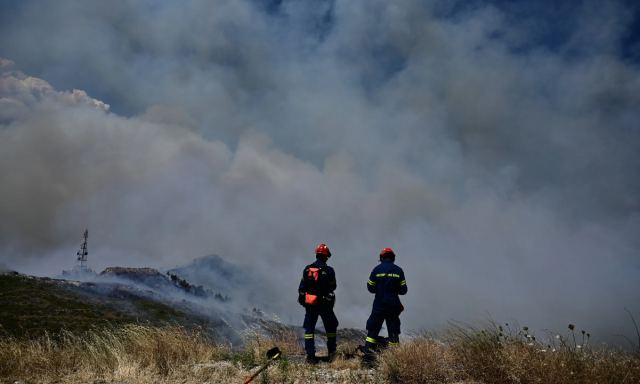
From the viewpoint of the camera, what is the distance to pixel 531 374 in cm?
595

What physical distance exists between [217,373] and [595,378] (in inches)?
208

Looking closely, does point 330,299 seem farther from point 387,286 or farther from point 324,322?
point 387,286

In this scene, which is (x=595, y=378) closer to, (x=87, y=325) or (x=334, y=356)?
(x=334, y=356)

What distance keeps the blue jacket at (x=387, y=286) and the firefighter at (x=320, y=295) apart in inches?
35.3

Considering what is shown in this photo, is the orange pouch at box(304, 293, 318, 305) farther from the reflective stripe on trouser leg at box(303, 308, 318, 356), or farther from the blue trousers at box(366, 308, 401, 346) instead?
the blue trousers at box(366, 308, 401, 346)

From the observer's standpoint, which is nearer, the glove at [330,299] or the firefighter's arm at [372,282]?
the glove at [330,299]

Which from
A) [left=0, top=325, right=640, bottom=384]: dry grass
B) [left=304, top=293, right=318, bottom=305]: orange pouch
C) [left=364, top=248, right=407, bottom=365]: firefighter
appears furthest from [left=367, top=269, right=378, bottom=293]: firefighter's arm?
[left=0, top=325, right=640, bottom=384]: dry grass

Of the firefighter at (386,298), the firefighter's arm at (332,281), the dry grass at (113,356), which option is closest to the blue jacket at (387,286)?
the firefighter at (386,298)

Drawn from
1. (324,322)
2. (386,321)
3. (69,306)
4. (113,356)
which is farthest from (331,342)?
(69,306)

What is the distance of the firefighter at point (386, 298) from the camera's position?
925 cm

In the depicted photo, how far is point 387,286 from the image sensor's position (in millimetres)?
9477

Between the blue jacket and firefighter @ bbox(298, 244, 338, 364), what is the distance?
35.3 inches

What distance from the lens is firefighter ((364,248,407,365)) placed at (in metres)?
9.25

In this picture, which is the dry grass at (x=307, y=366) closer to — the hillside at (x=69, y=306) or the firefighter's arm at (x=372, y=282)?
the firefighter's arm at (x=372, y=282)
